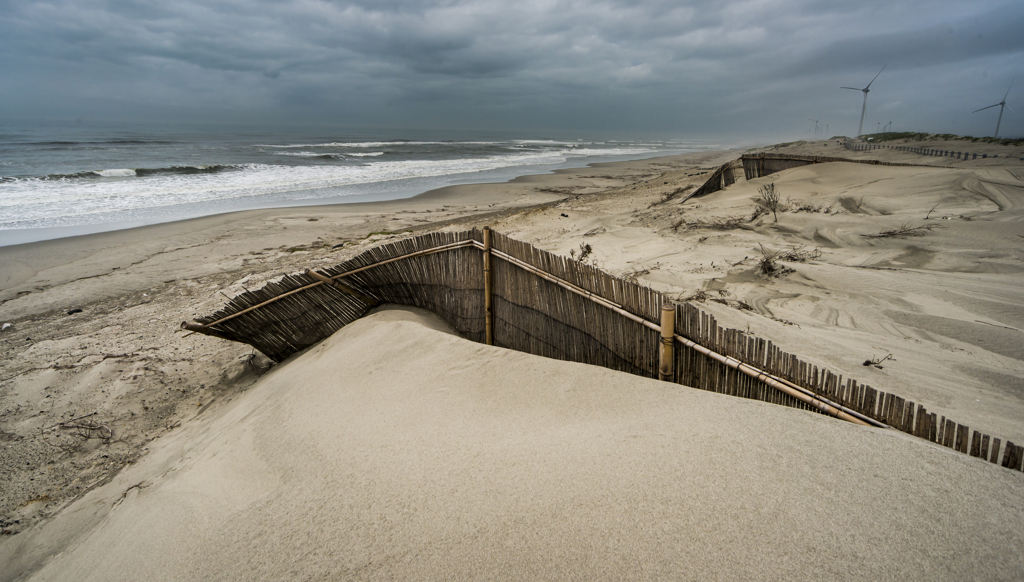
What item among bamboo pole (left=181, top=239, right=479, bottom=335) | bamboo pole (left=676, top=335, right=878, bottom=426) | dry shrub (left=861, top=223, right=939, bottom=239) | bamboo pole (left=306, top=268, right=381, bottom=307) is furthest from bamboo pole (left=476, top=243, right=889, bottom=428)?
dry shrub (left=861, top=223, right=939, bottom=239)

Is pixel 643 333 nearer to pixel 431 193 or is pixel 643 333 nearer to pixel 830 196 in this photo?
pixel 830 196

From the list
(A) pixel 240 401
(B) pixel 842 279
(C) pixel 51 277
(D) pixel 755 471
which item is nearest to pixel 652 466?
(D) pixel 755 471

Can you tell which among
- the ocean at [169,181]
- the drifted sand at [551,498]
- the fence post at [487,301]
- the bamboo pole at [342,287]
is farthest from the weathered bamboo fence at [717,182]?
the drifted sand at [551,498]

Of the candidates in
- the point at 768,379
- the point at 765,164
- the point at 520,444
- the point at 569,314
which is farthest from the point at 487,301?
the point at 765,164

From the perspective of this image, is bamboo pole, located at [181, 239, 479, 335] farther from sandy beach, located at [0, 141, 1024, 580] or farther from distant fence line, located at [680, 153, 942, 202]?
distant fence line, located at [680, 153, 942, 202]

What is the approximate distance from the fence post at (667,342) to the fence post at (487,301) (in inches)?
71.4

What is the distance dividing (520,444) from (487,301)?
2063mm

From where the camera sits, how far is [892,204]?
29.2 ft

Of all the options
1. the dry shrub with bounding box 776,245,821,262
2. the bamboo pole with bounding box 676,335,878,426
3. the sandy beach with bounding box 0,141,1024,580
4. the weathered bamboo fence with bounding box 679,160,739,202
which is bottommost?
the sandy beach with bounding box 0,141,1024,580

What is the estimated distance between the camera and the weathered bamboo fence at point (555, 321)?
2.24 m

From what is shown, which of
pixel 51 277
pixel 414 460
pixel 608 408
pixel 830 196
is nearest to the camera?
pixel 414 460

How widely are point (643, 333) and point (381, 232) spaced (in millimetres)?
8079

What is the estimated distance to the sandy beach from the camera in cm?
168

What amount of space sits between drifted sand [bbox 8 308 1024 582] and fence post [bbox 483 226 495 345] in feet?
4.14
